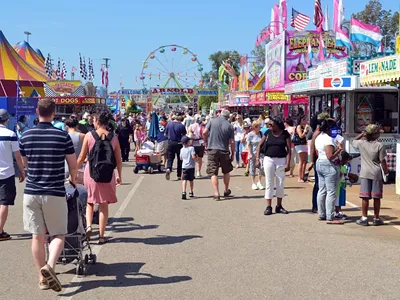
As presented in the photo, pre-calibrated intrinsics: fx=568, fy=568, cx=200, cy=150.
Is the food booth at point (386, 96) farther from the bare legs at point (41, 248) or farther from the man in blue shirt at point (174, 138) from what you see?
the bare legs at point (41, 248)

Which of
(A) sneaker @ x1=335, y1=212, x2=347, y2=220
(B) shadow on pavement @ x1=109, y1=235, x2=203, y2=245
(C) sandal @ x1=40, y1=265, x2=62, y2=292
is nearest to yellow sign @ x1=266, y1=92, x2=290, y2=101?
(A) sneaker @ x1=335, y1=212, x2=347, y2=220

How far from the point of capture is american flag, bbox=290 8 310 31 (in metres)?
33.1

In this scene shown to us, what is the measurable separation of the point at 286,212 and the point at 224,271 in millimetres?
3885

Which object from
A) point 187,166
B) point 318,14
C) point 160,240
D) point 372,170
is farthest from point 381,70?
point 318,14

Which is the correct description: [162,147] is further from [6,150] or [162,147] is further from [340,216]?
[6,150]

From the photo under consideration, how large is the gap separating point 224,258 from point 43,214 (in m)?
2.34

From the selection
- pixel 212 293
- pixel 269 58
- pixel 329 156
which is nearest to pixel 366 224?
pixel 329 156

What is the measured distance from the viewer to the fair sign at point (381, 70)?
10649 millimetres

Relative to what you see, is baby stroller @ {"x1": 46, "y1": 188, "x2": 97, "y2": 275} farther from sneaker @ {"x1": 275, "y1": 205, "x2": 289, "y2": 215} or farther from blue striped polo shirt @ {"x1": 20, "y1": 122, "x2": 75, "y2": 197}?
sneaker @ {"x1": 275, "y1": 205, "x2": 289, "y2": 215}

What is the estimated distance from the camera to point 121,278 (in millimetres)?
6074

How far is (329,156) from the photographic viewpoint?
8.97 meters

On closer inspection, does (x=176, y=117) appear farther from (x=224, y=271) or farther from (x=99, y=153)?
(x=224, y=271)

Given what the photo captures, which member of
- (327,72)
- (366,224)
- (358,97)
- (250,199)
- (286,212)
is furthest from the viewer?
(327,72)

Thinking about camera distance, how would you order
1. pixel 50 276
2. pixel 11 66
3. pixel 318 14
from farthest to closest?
pixel 318 14 → pixel 11 66 → pixel 50 276
